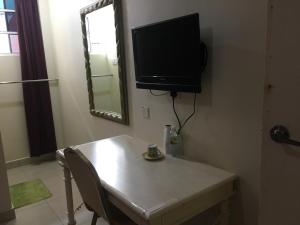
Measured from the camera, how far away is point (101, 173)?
1.52 meters

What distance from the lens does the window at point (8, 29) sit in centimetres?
320

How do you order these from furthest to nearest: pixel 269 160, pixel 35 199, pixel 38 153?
pixel 38 153 → pixel 35 199 → pixel 269 160

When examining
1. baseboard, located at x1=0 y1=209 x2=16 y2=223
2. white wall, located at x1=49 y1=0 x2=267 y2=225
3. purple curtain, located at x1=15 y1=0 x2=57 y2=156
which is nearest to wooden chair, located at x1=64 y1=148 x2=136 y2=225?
white wall, located at x1=49 y1=0 x2=267 y2=225

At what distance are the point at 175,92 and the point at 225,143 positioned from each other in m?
0.46

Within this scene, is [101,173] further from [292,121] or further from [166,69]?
[292,121]

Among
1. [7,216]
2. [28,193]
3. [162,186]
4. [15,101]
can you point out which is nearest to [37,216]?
[7,216]

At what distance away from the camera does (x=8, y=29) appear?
128 inches

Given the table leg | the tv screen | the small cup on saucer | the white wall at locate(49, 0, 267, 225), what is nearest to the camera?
the white wall at locate(49, 0, 267, 225)

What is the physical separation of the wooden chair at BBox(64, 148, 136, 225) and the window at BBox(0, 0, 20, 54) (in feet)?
7.95

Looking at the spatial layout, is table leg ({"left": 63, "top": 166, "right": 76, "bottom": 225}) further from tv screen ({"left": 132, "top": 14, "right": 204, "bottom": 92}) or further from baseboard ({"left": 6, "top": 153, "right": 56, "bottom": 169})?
baseboard ({"left": 6, "top": 153, "right": 56, "bottom": 169})

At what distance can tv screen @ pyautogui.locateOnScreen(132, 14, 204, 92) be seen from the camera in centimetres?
144

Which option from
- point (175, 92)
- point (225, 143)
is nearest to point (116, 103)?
point (175, 92)

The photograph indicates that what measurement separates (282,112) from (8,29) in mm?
3339

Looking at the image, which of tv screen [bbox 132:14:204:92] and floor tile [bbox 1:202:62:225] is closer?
tv screen [bbox 132:14:204:92]
